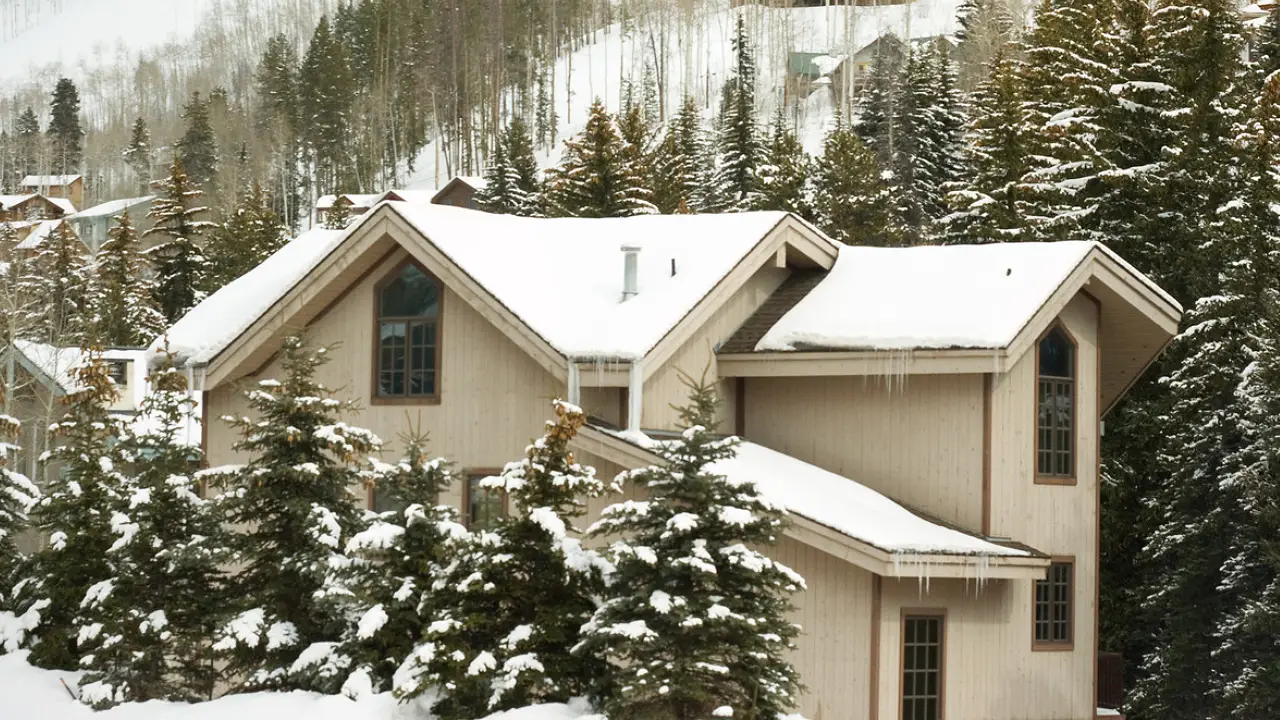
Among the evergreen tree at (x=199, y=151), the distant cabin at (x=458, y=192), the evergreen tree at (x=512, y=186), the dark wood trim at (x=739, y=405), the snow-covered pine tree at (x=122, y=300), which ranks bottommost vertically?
the dark wood trim at (x=739, y=405)

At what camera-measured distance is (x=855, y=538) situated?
18891 mm

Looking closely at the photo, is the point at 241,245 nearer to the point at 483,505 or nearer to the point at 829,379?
the point at 829,379

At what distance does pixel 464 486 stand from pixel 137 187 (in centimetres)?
12616

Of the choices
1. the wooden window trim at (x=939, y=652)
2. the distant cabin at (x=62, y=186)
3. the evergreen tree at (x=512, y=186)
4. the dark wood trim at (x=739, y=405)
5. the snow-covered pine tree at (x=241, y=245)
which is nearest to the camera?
the wooden window trim at (x=939, y=652)

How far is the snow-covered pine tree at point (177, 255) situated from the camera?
65.0 meters

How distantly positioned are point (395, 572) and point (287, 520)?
220cm

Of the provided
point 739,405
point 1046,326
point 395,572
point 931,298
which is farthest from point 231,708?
point 1046,326

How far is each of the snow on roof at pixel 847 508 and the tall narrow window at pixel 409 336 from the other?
352 centimetres

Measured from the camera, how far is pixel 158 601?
18.9 metres

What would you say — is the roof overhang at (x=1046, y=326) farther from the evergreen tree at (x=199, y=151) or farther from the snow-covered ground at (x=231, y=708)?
the evergreen tree at (x=199, y=151)

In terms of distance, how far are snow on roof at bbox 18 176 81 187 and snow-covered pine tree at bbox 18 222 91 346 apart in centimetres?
6759

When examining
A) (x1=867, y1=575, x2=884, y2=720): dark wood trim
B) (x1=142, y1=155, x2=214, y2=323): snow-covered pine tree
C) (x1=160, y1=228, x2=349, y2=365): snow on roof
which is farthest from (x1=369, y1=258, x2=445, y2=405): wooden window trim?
(x1=142, y1=155, x2=214, y2=323): snow-covered pine tree

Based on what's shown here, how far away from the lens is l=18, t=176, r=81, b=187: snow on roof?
135600mm

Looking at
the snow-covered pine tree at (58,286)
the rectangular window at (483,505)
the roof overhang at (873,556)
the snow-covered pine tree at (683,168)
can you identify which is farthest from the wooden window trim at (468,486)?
the snow-covered pine tree at (58,286)
